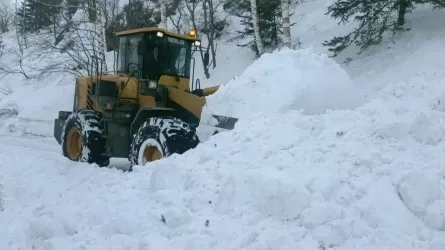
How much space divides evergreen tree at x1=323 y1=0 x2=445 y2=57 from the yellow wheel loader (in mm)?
7042

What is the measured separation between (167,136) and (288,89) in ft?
6.54

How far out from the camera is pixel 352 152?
5.63 metres

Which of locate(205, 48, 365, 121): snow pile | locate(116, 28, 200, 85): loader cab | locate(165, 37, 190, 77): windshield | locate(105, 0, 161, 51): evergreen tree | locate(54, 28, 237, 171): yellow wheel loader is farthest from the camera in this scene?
locate(105, 0, 161, 51): evergreen tree

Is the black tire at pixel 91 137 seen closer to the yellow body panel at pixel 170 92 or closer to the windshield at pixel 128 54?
the yellow body panel at pixel 170 92

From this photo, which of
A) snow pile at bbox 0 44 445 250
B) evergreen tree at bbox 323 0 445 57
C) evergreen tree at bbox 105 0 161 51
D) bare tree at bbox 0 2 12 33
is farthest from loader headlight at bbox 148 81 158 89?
bare tree at bbox 0 2 12 33

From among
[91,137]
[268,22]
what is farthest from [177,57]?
[268,22]

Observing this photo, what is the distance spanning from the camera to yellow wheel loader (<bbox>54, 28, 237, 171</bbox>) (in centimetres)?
860

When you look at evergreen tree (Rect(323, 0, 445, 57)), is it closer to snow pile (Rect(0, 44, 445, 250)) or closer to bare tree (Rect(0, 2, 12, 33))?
snow pile (Rect(0, 44, 445, 250))

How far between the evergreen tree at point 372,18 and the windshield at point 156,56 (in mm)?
7257

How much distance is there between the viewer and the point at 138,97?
935 cm

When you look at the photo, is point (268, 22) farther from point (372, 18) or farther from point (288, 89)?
point (288, 89)

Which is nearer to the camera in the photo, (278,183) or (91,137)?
(278,183)

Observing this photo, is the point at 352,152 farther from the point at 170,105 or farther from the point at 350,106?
the point at 170,105

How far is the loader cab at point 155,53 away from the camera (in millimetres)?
9305
